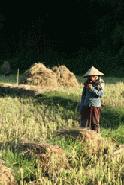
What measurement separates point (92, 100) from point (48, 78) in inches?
316

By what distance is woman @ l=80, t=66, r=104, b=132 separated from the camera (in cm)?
1120

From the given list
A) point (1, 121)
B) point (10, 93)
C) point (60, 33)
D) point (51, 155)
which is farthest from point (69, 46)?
point (51, 155)

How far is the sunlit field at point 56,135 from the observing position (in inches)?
301

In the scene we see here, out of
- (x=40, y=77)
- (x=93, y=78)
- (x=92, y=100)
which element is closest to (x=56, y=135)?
(x=92, y=100)

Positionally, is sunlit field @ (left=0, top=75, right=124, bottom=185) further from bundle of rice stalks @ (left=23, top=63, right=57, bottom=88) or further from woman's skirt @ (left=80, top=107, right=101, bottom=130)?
bundle of rice stalks @ (left=23, top=63, right=57, bottom=88)

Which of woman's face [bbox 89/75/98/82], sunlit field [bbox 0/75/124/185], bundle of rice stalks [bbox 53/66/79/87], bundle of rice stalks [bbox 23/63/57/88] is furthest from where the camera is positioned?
bundle of rice stalks [bbox 53/66/79/87]

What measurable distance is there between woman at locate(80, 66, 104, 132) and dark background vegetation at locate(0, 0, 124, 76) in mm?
17850

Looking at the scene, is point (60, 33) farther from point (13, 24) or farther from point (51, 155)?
point (51, 155)

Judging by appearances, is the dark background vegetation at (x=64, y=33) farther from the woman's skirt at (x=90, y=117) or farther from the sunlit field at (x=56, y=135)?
the woman's skirt at (x=90, y=117)

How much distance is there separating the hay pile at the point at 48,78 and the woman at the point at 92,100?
24.7ft

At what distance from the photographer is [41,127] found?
1145 centimetres

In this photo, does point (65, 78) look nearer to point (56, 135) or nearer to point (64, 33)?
point (56, 135)

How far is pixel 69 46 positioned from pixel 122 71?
602 cm

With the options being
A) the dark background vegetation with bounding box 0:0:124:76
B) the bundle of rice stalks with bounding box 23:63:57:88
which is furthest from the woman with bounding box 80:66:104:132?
the dark background vegetation with bounding box 0:0:124:76
